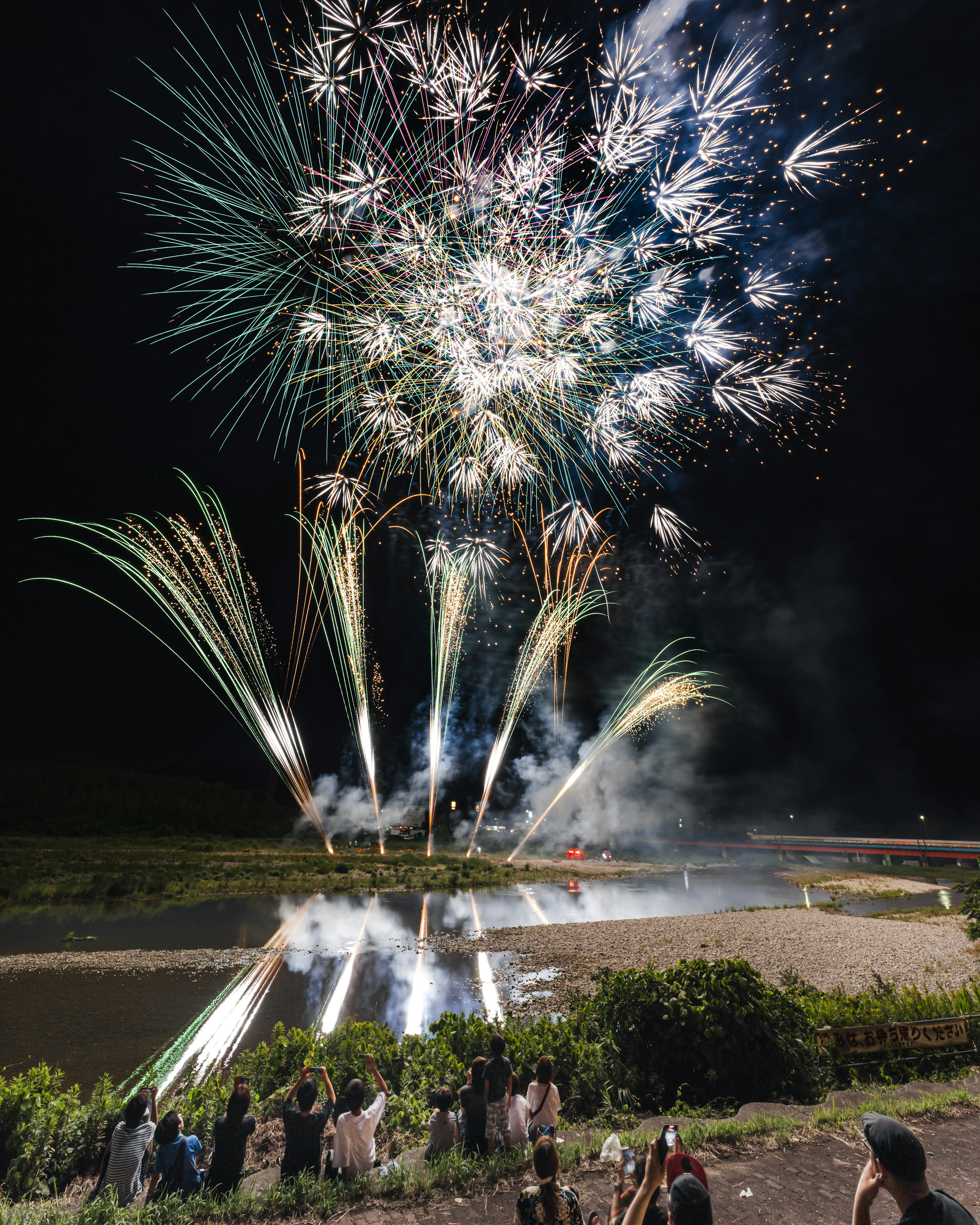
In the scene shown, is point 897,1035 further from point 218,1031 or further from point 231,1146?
point 218,1031

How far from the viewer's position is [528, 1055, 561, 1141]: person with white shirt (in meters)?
6.76

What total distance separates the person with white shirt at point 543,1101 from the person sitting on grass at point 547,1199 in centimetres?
312

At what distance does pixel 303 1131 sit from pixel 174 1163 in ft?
4.23

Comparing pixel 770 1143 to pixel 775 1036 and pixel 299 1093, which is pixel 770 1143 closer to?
pixel 775 1036

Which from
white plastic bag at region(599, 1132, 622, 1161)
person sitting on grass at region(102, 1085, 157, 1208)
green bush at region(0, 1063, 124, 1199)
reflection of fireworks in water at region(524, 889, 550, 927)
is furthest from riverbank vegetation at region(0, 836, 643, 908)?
white plastic bag at region(599, 1132, 622, 1161)

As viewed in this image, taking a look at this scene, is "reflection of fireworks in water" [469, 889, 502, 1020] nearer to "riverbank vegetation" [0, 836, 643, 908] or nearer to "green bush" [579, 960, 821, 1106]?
"green bush" [579, 960, 821, 1106]

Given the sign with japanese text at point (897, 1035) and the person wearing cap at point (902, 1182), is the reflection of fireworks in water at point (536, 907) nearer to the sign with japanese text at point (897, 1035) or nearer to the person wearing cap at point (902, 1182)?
the sign with japanese text at point (897, 1035)

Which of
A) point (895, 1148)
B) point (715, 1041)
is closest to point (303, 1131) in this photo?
point (715, 1041)

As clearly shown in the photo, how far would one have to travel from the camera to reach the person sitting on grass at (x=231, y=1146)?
595 centimetres

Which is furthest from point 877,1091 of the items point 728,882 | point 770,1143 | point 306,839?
point 306,839

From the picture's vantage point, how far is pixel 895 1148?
293cm

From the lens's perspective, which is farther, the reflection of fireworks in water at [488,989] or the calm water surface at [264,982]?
the reflection of fireworks in water at [488,989]

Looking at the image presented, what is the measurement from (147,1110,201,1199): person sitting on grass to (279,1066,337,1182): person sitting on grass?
34.2 inches

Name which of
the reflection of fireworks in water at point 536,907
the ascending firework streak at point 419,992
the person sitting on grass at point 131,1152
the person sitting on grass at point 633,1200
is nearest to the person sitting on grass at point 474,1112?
the person sitting on grass at point 131,1152
